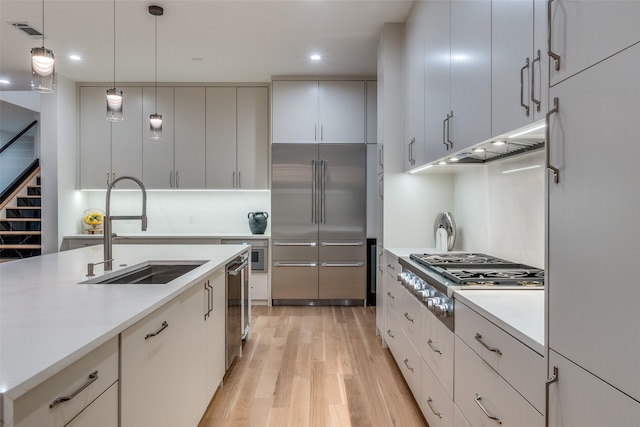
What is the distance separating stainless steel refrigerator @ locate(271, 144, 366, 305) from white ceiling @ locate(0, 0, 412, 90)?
1.07 meters

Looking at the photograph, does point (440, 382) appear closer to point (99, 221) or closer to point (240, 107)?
point (240, 107)

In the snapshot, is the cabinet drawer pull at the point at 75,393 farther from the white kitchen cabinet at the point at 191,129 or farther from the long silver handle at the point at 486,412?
the white kitchen cabinet at the point at 191,129

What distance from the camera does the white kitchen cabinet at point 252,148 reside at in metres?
5.23

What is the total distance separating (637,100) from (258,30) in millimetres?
3531

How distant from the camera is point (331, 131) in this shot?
5020 mm

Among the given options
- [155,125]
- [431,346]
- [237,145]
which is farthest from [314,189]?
[431,346]

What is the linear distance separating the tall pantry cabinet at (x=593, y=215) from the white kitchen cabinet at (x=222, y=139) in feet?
14.9

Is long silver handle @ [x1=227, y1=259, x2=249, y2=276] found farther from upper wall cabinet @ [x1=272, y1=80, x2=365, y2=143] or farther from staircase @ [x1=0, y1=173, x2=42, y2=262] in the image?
staircase @ [x1=0, y1=173, x2=42, y2=262]

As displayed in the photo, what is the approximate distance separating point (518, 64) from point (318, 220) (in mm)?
3658

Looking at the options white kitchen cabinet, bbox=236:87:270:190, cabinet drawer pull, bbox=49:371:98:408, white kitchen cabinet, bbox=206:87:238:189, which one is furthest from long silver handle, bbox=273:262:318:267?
cabinet drawer pull, bbox=49:371:98:408

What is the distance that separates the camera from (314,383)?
2807 millimetres

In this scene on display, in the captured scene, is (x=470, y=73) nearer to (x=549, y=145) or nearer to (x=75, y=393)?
(x=549, y=145)

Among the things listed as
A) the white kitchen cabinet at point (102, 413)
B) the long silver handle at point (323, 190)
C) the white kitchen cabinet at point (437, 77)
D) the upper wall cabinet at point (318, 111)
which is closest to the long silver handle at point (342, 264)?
the long silver handle at point (323, 190)

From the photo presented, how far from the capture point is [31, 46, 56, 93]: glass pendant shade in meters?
2.10
